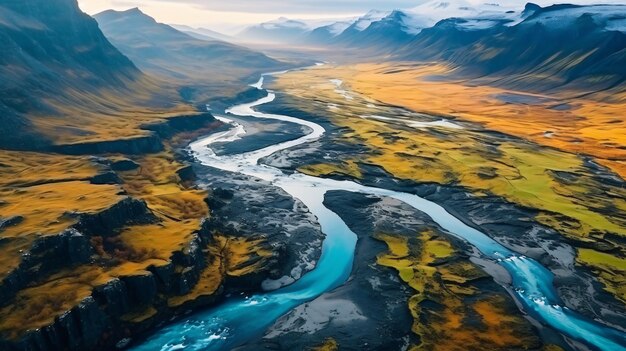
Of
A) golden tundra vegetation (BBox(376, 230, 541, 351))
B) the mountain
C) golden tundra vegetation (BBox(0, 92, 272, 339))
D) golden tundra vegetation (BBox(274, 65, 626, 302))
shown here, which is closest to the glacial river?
golden tundra vegetation (BBox(0, 92, 272, 339))

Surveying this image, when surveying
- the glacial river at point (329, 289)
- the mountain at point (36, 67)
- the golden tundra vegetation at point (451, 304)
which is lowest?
the glacial river at point (329, 289)

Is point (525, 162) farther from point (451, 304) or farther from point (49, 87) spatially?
point (49, 87)

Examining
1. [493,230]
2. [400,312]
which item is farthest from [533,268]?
[400,312]

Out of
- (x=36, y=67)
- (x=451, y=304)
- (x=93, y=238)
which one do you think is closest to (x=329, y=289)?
(x=451, y=304)

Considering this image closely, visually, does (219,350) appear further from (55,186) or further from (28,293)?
(55,186)

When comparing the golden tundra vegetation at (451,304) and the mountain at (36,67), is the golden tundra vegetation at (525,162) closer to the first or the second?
the golden tundra vegetation at (451,304)

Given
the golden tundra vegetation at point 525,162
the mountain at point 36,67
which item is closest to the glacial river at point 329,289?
the golden tundra vegetation at point 525,162
